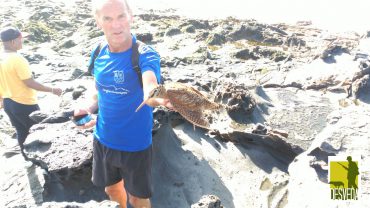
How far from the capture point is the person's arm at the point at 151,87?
271 cm

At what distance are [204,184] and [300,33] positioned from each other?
9071mm

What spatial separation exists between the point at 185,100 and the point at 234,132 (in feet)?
9.60

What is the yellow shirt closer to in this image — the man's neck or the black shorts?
the black shorts

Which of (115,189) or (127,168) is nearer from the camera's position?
(127,168)

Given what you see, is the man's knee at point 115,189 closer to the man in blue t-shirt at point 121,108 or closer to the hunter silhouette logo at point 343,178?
the man in blue t-shirt at point 121,108

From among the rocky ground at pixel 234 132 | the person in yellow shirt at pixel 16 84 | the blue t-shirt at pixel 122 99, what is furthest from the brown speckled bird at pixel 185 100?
the person in yellow shirt at pixel 16 84

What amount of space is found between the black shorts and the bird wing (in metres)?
0.72

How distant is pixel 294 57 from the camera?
388 inches

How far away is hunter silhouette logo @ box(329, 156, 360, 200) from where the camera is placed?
11.2 ft

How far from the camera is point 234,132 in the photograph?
560 cm

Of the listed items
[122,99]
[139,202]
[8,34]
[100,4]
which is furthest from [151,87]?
[8,34]

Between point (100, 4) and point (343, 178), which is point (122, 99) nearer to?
point (100, 4)

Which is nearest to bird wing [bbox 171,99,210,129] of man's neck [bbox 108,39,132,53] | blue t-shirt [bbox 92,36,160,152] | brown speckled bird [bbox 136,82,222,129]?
brown speckled bird [bbox 136,82,222,129]

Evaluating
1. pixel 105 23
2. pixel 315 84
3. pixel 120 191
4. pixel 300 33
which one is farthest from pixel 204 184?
pixel 300 33
